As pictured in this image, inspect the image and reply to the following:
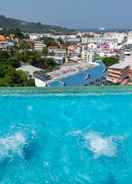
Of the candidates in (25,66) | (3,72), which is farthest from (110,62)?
(3,72)

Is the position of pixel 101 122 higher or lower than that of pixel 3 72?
higher

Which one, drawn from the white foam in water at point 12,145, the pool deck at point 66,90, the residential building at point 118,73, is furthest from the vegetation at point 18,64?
the white foam in water at point 12,145

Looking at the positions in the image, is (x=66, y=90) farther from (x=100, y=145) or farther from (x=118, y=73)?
(x=118, y=73)

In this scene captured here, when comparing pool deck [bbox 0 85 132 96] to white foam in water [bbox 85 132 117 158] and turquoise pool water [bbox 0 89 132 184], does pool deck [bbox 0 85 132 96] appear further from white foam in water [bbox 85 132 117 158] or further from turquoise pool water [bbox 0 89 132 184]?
white foam in water [bbox 85 132 117 158]

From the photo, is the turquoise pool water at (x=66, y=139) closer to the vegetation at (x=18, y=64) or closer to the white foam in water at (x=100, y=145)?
the white foam in water at (x=100, y=145)

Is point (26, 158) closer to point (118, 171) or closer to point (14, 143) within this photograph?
point (14, 143)

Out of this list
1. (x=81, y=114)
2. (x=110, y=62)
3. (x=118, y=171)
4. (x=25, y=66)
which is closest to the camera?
(x=118, y=171)

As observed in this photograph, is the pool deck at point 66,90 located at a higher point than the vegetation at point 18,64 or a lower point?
higher

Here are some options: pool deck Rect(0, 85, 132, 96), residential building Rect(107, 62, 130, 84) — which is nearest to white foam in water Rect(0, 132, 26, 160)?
pool deck Rect(0, 85, 132, 96)
